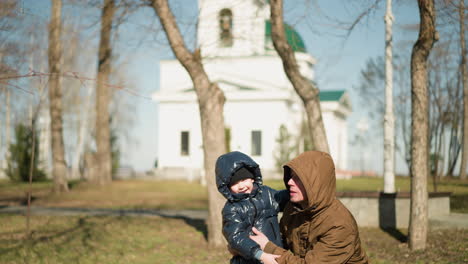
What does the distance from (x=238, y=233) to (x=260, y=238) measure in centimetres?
18

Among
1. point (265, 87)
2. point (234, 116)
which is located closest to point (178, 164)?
point (234, 116)

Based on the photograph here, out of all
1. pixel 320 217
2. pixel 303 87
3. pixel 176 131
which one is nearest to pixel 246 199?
pixel 320 217

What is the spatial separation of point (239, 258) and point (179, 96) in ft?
132

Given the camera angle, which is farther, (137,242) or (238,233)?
(137,242)

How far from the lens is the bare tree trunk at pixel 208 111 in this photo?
10211 mm

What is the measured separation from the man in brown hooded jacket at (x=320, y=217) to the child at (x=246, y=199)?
47 centimetres

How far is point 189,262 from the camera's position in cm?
921

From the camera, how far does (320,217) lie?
11.0 ft

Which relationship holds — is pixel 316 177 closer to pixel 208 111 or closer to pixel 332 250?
pixel 332 250

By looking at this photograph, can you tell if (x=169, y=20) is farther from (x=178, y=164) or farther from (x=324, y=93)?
(x=324, y=93)

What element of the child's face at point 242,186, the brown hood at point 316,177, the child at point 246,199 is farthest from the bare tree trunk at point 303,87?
the brown hood at point 316,177

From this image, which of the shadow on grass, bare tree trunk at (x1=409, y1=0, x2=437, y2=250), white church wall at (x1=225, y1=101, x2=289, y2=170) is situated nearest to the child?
bare tree trunk at (x1=409, y1=0, x2=437, y2=250)

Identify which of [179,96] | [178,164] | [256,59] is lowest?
[178,164]

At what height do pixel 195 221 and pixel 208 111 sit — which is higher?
pixel 208 111
